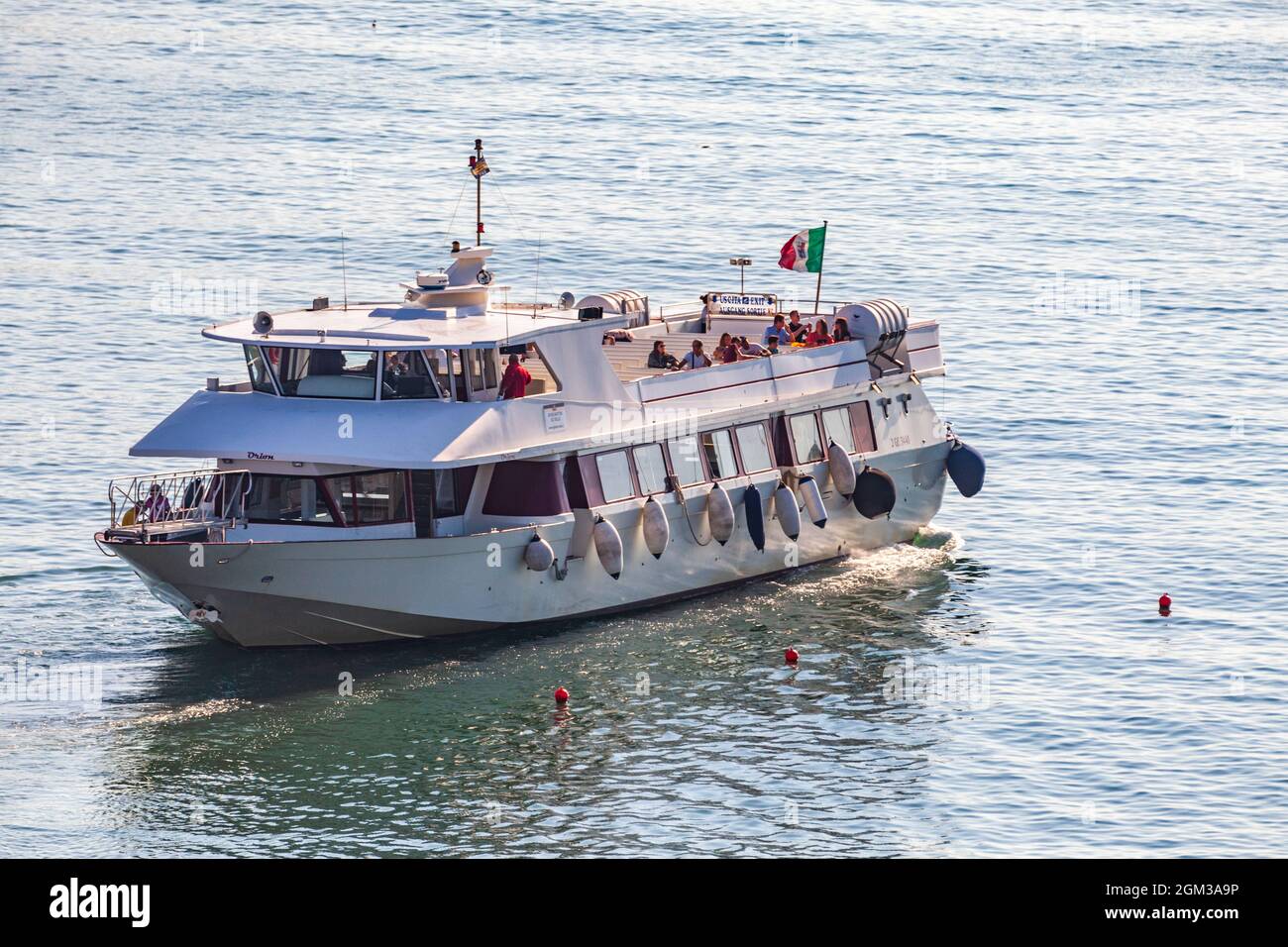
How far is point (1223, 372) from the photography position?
66.2 metres

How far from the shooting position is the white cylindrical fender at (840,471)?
155ft

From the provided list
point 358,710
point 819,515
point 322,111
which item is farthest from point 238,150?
point 358,710

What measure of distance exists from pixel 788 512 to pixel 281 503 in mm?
11339

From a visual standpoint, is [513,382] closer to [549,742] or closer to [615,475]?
[615,475]

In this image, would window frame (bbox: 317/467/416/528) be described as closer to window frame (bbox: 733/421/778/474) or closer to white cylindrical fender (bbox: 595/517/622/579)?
white cylindrical fender (bbox: 595/517/622/579)

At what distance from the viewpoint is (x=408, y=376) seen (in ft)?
133

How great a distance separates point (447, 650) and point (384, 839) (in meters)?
8.30

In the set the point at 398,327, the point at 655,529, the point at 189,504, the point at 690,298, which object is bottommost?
the point at 655,529

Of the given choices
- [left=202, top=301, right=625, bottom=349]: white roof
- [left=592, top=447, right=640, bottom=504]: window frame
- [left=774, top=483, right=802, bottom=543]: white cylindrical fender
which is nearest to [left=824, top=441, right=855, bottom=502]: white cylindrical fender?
[left=774, top=483, right=802, bottom=543]: white cylindrical fender

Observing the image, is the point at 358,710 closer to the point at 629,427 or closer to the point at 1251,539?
the point at 629,427

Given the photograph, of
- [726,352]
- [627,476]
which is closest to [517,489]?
[627,476]

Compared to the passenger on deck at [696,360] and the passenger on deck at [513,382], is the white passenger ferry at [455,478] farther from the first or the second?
the passenger on deck at [696,360]

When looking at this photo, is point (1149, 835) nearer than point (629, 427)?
Yes

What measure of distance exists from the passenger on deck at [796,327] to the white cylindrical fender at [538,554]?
34.0 feet
